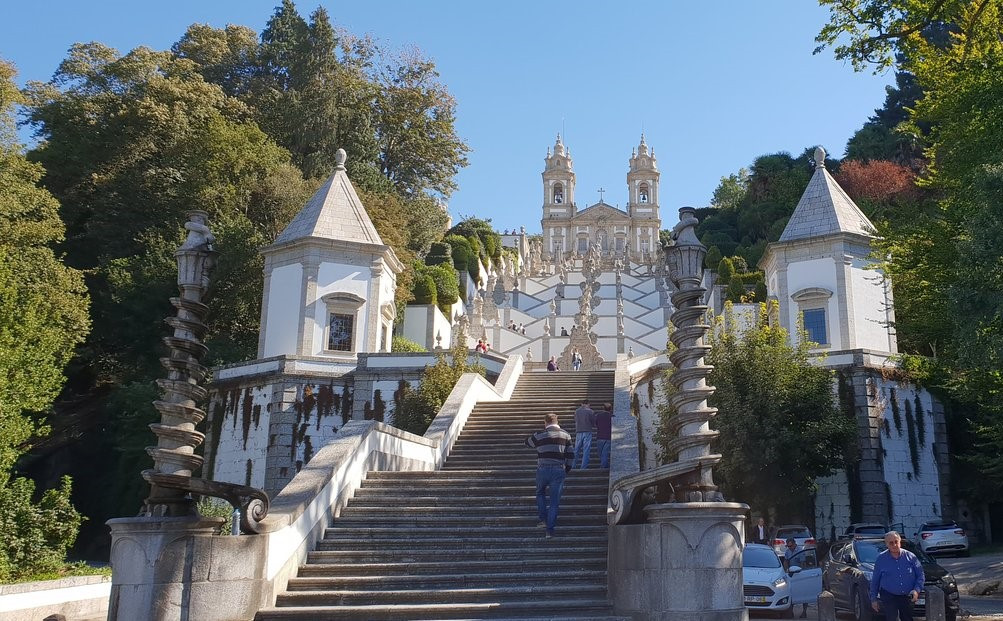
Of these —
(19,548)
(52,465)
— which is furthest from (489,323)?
(19,548)

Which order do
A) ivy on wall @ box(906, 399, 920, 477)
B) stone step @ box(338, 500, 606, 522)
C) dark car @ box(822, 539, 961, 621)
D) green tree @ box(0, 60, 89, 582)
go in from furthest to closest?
ivy on wall @ box(906, 399, 920, 477) < green tree @ box(0, 60, 89, 582) < stone step @ box(338, 500, 606, 522) < dark car @ box(822, 539, 961, 621)

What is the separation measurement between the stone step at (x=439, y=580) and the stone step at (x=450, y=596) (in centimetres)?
26

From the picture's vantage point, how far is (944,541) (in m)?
20.7

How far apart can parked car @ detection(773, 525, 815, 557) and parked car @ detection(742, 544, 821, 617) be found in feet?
7.77

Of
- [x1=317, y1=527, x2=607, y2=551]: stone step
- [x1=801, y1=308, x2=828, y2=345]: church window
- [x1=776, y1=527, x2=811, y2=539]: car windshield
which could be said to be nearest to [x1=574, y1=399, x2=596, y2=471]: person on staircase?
[x1=317, y1=527, x2=607, y2=551]: stone step

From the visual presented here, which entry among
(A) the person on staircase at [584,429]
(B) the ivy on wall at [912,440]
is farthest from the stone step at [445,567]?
(B) the ivy on wall at [912,440]

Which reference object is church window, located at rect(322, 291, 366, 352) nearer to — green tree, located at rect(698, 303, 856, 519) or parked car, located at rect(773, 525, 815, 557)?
green tree, located at rect(698, 303, 856, 519)

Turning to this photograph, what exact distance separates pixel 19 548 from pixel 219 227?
15442 millimetres

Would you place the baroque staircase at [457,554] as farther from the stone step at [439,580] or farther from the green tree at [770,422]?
A: the green tree at [770,422]

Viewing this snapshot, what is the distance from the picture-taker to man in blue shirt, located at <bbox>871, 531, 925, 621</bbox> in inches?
343

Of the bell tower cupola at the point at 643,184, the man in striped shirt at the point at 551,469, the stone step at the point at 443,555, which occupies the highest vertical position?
the bell tower cupola at the point at 643,184

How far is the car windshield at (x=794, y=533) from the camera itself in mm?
18797

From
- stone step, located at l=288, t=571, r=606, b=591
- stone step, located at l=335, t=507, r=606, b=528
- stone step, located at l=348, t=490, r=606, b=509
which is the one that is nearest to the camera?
stone step, located at l=288, t=571, r=606, b=591

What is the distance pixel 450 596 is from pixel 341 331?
17.1 m
